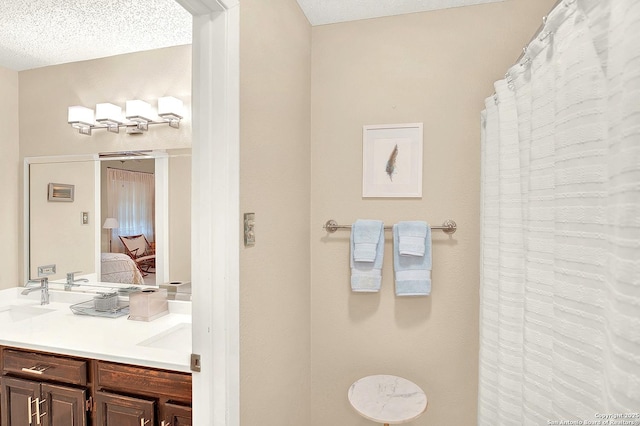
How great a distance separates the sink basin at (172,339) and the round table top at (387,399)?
899 mm

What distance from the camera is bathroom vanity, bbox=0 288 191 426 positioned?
1.40 meters

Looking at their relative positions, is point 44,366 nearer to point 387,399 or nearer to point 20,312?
point 20,312

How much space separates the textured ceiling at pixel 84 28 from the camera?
1.76 m

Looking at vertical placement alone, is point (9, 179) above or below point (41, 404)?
above

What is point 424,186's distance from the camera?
1849 mm

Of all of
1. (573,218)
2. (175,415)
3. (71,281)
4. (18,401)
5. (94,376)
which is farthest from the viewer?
(71,281)

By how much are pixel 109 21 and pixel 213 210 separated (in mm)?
1602

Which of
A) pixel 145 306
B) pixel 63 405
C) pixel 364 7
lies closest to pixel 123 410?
pixel 63 405

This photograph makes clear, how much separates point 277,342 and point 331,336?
57 centimetres

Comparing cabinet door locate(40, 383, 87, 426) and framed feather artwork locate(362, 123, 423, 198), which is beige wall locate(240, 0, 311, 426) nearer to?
framed feather artwork locate(362, 123, 423, 198)

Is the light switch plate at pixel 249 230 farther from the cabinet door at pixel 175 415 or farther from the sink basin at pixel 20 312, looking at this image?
the sink basin at pixel 20 312

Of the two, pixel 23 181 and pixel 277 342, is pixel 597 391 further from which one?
pixel 23 181

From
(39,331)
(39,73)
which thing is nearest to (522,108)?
(39,331)

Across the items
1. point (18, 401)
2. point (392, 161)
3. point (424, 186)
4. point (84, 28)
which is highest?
point (84, 28)
